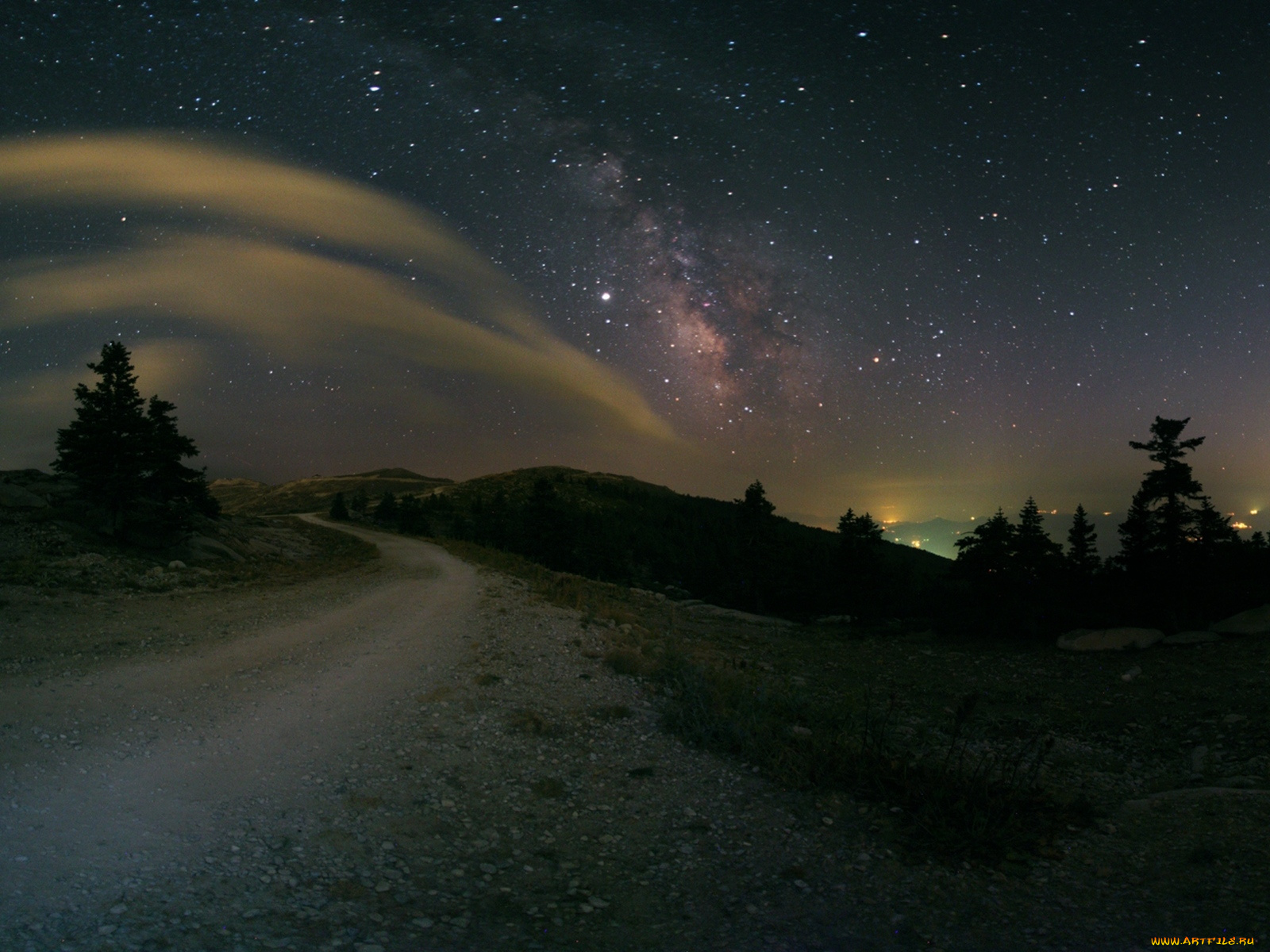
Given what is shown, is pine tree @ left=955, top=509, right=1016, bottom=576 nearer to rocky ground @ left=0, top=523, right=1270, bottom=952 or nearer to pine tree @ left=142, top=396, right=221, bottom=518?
rocky ground @ left=0, top=523, right=1270, bottom=952

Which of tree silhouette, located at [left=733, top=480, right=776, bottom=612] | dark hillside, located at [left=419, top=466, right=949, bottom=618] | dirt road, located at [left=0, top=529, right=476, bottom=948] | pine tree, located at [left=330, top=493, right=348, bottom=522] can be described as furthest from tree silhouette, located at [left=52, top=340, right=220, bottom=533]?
pine tree, located at [left=330, top=493, right=348, bottom=522]

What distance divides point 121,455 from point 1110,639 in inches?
1557

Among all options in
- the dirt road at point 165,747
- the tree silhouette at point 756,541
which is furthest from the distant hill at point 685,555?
the dirt road at point 165,747

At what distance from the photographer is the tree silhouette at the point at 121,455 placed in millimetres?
27344

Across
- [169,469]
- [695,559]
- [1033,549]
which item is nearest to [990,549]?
[1033,549]

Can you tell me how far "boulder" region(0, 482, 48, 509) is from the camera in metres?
26.9

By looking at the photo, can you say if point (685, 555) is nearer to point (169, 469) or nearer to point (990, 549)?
point (990, 549)

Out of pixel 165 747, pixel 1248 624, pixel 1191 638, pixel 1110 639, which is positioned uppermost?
pixel 1248 624

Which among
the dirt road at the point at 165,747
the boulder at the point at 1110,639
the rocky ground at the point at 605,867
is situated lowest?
the dirt road at the point at 165,747

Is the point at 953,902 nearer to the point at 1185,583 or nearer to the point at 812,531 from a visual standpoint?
the point at 1185,583

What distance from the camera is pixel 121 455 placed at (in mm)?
27703

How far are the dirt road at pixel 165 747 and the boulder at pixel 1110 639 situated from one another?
19.8 metres

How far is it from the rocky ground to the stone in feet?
44.4

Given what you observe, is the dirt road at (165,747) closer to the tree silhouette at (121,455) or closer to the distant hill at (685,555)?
the tree silhouette at (121,455)
